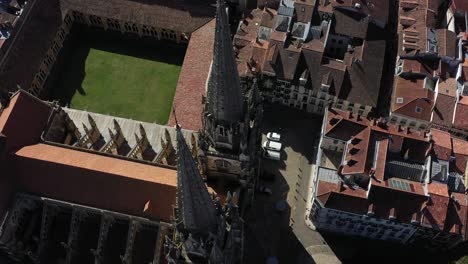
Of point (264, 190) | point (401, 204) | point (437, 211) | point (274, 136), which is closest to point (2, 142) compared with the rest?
point (264, 190)

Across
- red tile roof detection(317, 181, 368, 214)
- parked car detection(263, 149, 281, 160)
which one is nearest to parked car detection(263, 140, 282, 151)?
parked car detection(263, 149, 281, 160)

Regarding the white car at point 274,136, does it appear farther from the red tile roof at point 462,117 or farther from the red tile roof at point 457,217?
the red tile roof at point 457,217

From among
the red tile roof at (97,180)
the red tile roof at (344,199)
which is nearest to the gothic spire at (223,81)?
the red tile roof at (97,180)

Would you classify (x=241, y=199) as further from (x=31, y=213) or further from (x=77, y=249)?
(x=31, y=213)

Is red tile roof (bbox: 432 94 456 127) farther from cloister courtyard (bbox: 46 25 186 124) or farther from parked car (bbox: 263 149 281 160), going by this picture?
cloister courtyard (bbox: 46 25 186 124)

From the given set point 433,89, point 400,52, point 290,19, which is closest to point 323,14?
point 290,19
